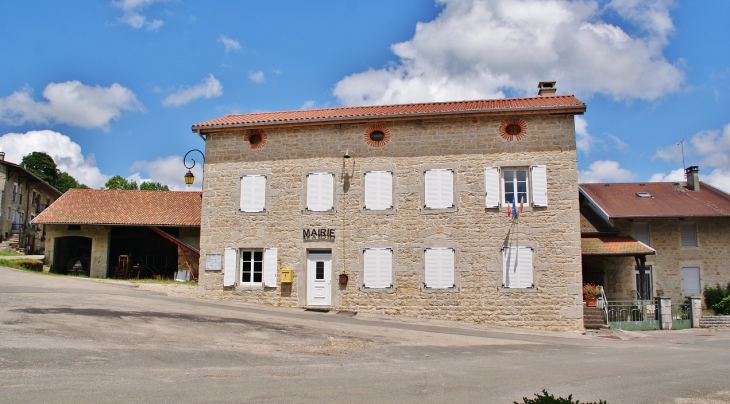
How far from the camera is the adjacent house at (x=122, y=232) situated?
21.5 metres

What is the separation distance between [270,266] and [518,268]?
23.4 feet

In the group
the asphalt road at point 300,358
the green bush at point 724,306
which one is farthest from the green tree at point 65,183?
the green bush at point 724,306

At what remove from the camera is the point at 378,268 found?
623 inches

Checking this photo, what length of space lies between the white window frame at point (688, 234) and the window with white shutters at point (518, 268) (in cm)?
1171

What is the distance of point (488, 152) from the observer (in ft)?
51.5

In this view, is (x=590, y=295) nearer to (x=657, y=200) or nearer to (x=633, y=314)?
(x=633, y=314)

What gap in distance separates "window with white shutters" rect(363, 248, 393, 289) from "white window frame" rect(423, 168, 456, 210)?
71.9 inches

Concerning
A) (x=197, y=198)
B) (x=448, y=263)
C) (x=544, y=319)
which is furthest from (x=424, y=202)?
(x=197, y=198)

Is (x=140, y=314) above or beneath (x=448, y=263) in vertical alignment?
beneath

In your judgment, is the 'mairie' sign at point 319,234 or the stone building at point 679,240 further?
the stone building at point 679,240

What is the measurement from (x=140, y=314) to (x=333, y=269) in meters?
5.63

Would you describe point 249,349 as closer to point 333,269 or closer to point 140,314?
A: point 140,314

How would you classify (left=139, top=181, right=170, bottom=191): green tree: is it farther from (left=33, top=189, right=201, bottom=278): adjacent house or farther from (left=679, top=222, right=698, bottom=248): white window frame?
(left=679, top=222, right=698, bottom=248): white window frame

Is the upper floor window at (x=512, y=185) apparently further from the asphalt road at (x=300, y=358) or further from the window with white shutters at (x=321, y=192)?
the window with white shutters at (x=321, y=192)
